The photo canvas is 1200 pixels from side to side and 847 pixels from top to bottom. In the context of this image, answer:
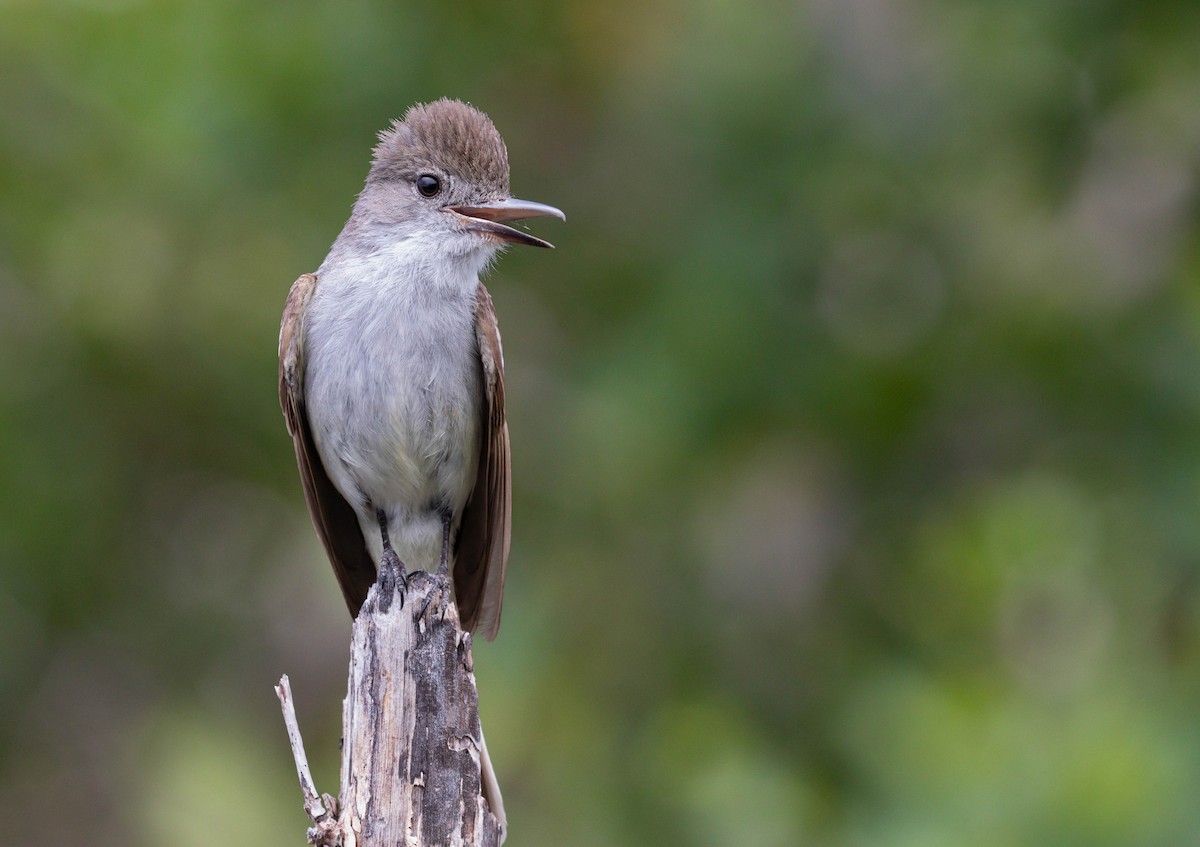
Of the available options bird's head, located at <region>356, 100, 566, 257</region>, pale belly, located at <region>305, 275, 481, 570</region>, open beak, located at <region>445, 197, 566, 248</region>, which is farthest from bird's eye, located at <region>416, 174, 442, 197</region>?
pale belly, located at <region>305, 275, 481, 570</region>

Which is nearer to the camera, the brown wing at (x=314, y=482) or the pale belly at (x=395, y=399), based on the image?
the pale belly at (x=395, y=399)

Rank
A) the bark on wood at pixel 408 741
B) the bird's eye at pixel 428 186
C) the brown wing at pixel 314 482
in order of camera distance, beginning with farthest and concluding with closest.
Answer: the bird's eye at pixel 428 186 < the brown wing at pixel 314 482 < the bark on wood at pixel 408 741

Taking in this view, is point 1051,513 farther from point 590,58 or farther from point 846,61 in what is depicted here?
point 590,58

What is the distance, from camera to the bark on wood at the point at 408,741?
3.92 meters

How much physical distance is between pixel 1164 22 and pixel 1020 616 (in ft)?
10.6


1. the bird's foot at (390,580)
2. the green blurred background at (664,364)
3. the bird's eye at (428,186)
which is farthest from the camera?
the green blurred background at (664,364)

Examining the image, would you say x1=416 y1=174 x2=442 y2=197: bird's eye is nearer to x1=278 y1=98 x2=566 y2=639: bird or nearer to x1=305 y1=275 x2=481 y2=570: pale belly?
x1=278 y1=98 x2=566 y2=639: bird

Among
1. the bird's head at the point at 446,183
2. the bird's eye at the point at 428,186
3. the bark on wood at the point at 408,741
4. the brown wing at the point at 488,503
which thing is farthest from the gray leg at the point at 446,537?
the bark on wood at the point at 408,741

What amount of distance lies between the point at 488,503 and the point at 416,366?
2.18 feet

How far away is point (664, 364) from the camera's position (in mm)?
7555

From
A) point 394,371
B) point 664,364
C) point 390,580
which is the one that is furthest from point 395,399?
point 664,364

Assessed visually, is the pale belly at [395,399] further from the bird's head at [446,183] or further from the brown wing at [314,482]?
the bird's head at [446,183]

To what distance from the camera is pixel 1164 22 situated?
7852 millimetres

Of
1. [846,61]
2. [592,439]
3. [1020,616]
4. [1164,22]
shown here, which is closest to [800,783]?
[1020,616]
